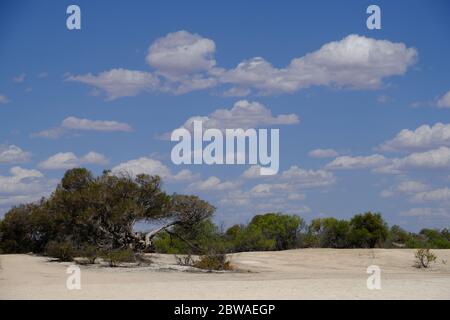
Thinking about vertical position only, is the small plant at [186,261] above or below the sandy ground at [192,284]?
above

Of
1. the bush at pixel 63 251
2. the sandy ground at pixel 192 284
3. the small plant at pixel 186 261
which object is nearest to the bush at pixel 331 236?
the sandy ground at pixel 192 284

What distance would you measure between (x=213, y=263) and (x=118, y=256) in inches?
152

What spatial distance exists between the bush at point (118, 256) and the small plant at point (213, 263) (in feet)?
9.05

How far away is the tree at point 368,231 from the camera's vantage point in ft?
142

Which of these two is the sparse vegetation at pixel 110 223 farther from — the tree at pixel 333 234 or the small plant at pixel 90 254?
the tree at pixel 333 234

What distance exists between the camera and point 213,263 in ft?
85.5

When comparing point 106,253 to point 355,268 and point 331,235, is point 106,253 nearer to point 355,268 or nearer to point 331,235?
point 355,268

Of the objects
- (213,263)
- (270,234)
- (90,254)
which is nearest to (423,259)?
(213,263)

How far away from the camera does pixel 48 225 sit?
112 feet

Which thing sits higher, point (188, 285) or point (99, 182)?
point (99, 182)

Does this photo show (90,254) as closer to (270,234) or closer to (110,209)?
(110,209)
